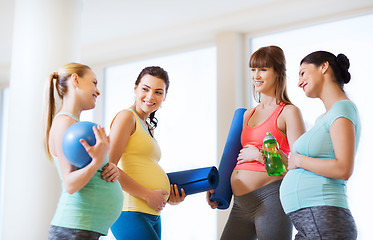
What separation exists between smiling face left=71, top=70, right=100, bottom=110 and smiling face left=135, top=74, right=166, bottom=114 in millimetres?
352

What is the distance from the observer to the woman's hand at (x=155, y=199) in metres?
2.06

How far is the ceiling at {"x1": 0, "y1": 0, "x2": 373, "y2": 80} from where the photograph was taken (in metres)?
4.30

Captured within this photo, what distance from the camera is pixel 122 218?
6.73 feet

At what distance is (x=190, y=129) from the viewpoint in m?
5.24

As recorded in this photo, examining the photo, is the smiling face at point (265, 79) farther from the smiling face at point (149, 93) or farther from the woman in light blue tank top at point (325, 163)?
the smiling face at point (149, 93)

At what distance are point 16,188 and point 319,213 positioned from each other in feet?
7.55

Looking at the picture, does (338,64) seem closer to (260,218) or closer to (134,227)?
(260,218)

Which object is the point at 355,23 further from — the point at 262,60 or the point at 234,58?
the point at 262,60

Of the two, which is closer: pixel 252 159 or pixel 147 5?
pixel 252 159

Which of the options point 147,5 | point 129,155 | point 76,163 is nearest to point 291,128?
point 129,155

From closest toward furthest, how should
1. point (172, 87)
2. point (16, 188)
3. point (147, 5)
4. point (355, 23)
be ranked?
point (16, 188), point (355, 23), point (147, 5), point (172, 87)

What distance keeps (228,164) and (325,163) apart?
0.69 meters

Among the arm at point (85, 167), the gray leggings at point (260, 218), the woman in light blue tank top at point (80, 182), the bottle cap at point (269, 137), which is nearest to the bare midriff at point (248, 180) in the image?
the gray leggings at point (260, 218)

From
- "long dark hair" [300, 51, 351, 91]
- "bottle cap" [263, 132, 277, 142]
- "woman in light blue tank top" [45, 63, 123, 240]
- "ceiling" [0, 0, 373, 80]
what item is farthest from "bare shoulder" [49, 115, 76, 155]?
"ceiling" [0, 0, 373, 80]
